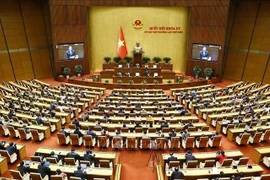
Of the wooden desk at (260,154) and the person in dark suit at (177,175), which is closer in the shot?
the person in dark suit at (177,175)

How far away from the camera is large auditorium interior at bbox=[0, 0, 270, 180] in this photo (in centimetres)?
955

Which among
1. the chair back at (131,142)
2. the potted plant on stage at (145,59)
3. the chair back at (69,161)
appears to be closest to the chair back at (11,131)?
the chair back at (69,161)

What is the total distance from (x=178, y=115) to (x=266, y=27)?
13.9 metres

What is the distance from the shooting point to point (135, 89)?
20.7m

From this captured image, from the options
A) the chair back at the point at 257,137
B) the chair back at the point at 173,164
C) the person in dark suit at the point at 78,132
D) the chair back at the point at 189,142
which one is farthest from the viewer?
the chair back at the point at 257,137

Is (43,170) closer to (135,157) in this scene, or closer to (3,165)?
Result: (3,165)

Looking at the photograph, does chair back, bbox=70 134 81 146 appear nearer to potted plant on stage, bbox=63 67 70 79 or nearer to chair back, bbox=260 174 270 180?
chair back, bbox=260 174 270 180

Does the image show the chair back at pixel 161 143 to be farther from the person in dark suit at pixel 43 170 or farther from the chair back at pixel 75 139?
the person in dark suit at pixel 43 170

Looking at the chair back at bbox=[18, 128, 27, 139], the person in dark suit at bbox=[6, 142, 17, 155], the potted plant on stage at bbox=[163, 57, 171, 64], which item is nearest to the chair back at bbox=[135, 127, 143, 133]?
the person in dark suit at bbox=[6, 142, 17, 155]

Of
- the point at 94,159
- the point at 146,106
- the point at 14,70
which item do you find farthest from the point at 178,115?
the point at 14,70

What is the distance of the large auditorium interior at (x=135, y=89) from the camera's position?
31.3ft

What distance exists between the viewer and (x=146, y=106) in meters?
15.8

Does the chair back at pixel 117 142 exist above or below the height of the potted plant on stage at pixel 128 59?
below

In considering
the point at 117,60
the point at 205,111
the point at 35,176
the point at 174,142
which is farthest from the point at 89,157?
the point at 117,60
